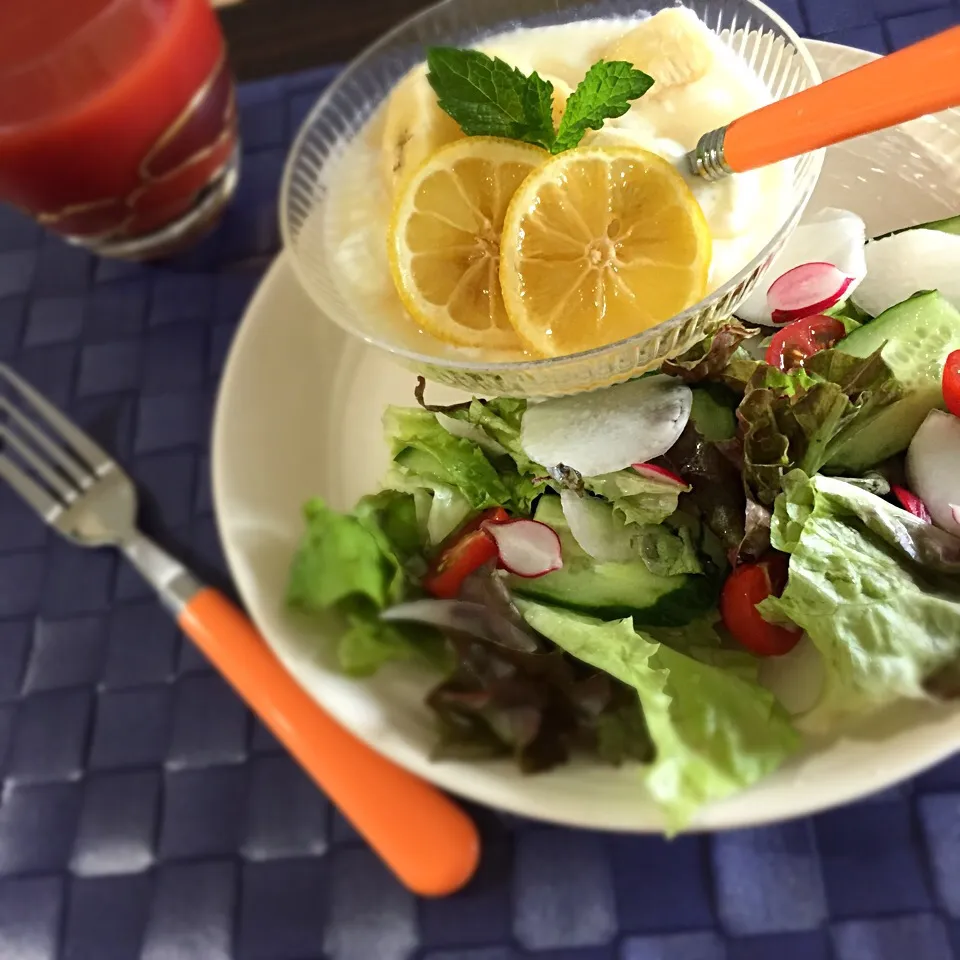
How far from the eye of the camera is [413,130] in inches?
40.5

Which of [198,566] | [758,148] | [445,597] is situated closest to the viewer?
[758,148]

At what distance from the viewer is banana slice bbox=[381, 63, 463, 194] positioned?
1.02 meters

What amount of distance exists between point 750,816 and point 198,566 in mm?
830

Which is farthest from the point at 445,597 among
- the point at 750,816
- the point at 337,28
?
the point at 337,28

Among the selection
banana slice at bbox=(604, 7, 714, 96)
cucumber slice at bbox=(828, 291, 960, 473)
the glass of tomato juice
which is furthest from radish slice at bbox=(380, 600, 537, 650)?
the glass of tomato juice

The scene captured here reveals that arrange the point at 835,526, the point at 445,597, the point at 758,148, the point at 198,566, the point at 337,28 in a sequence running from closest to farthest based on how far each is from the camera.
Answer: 1. the point at 758,148
2. the point at 835,526
3. the point at 445,597
4. the point at 198,566
5. the point at 337,28

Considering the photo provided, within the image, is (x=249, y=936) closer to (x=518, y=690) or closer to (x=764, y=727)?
(x=518, y=690)

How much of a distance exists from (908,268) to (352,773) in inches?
36.0

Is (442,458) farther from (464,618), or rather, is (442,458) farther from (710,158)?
(710,158)

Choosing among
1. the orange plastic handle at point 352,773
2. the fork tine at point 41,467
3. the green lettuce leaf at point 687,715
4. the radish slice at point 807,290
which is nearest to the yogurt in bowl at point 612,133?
the radish slice at point 807,290

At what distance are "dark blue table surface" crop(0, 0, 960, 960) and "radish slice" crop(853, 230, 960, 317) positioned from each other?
0.48 metres

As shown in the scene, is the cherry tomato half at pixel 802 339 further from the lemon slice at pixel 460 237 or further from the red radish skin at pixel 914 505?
the lemon slice at pixel 460 237

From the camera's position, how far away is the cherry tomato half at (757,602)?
94 centimetres

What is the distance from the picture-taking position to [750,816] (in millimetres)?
821
